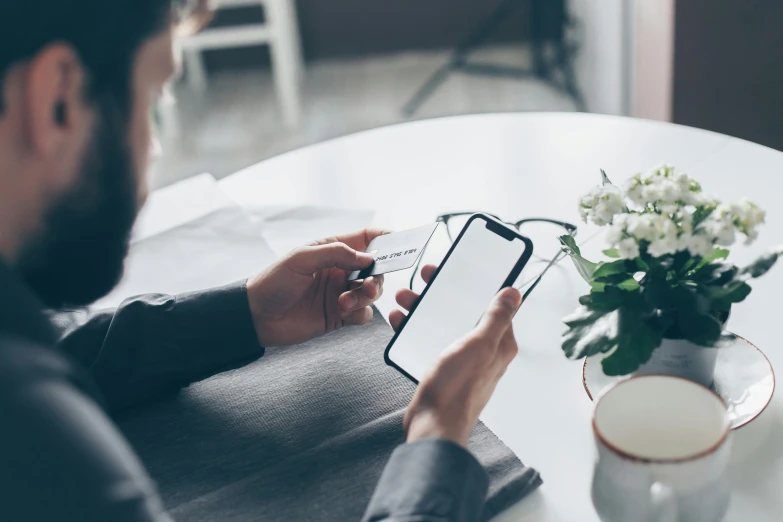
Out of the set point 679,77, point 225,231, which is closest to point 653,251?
point 225,231

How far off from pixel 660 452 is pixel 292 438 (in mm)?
283

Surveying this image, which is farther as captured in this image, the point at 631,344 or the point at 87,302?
the point at 87,302

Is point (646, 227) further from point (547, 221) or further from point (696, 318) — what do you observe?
point (547, 221)

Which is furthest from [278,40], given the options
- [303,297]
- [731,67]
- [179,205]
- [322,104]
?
[303,297]

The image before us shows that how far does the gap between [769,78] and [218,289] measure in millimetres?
1198

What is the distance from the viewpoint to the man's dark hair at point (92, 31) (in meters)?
0.49

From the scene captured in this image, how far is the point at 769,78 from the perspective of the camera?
1550mm

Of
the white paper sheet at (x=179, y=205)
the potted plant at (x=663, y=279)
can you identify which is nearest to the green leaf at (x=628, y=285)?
the potted plant at (x=663, y=279)

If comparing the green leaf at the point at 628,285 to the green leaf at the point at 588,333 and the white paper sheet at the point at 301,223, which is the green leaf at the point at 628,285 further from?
the white paper sheet at the point at 301,223

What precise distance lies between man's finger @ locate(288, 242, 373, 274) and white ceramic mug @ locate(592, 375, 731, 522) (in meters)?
0.32

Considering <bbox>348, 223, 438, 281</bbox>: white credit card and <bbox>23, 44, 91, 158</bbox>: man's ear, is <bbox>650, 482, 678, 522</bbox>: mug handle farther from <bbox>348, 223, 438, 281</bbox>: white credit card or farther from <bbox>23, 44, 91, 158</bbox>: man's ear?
<bbox>23, 44, 91, 158</bbox>: man's ear

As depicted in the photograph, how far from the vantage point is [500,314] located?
2.07ft

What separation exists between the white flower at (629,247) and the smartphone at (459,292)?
130mm

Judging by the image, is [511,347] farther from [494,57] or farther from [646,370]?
[494,57]
